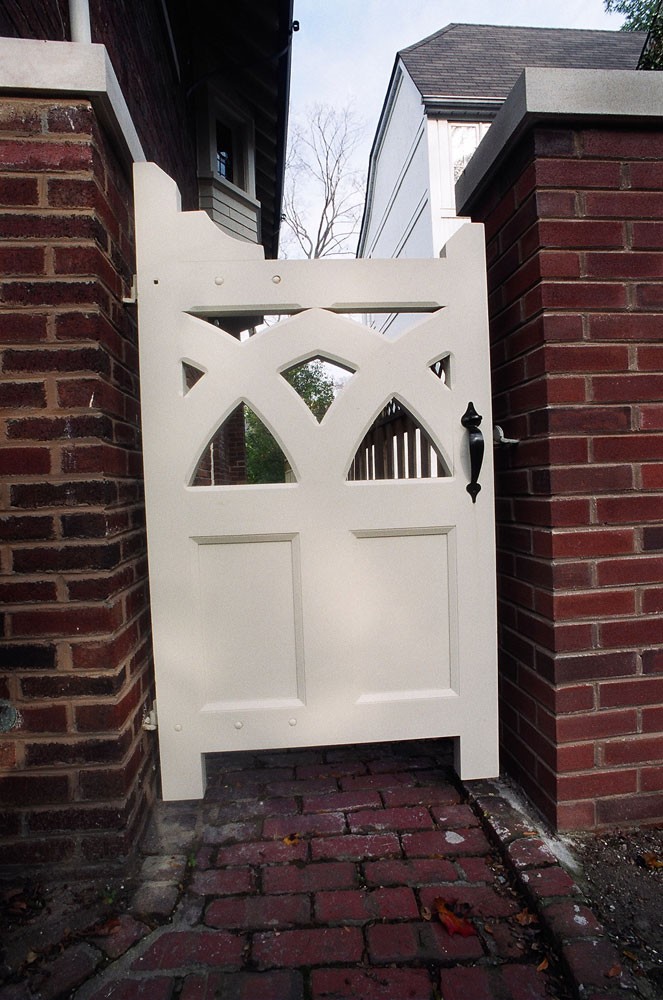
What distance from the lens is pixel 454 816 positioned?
5.87 feet

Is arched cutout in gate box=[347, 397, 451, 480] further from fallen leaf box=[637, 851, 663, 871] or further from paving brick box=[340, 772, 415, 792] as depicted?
fallen leaf box=[637, 851, 663, 871]

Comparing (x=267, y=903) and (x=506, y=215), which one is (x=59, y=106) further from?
(x=267, y=903)

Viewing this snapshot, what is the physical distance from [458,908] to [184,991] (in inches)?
26.4

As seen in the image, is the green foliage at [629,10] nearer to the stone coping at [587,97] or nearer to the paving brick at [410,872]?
the stone coping at [587,97]

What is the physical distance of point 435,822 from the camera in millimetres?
1767

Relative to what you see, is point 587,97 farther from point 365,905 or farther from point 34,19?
point 365,905

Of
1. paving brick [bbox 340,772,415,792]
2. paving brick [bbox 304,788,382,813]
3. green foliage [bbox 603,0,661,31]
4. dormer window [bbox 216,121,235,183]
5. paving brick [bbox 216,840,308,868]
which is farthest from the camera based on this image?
green foliage [bbox 603,0,661,31]

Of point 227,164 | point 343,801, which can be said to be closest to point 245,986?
point 343,801

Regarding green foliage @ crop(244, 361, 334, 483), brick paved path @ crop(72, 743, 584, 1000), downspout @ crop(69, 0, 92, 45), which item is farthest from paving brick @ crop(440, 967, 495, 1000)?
green foliage @ crop(244, 361, 334, 483)

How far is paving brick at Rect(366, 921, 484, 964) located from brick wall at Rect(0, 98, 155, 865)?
0.73 metres

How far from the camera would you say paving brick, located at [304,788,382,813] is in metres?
1.86

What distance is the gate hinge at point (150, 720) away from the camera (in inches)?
72.3

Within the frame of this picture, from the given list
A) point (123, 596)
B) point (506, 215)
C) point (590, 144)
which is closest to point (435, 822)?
point (123, 596)

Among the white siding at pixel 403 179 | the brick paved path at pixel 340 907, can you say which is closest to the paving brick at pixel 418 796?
the brick paved path at pixel 340 907
